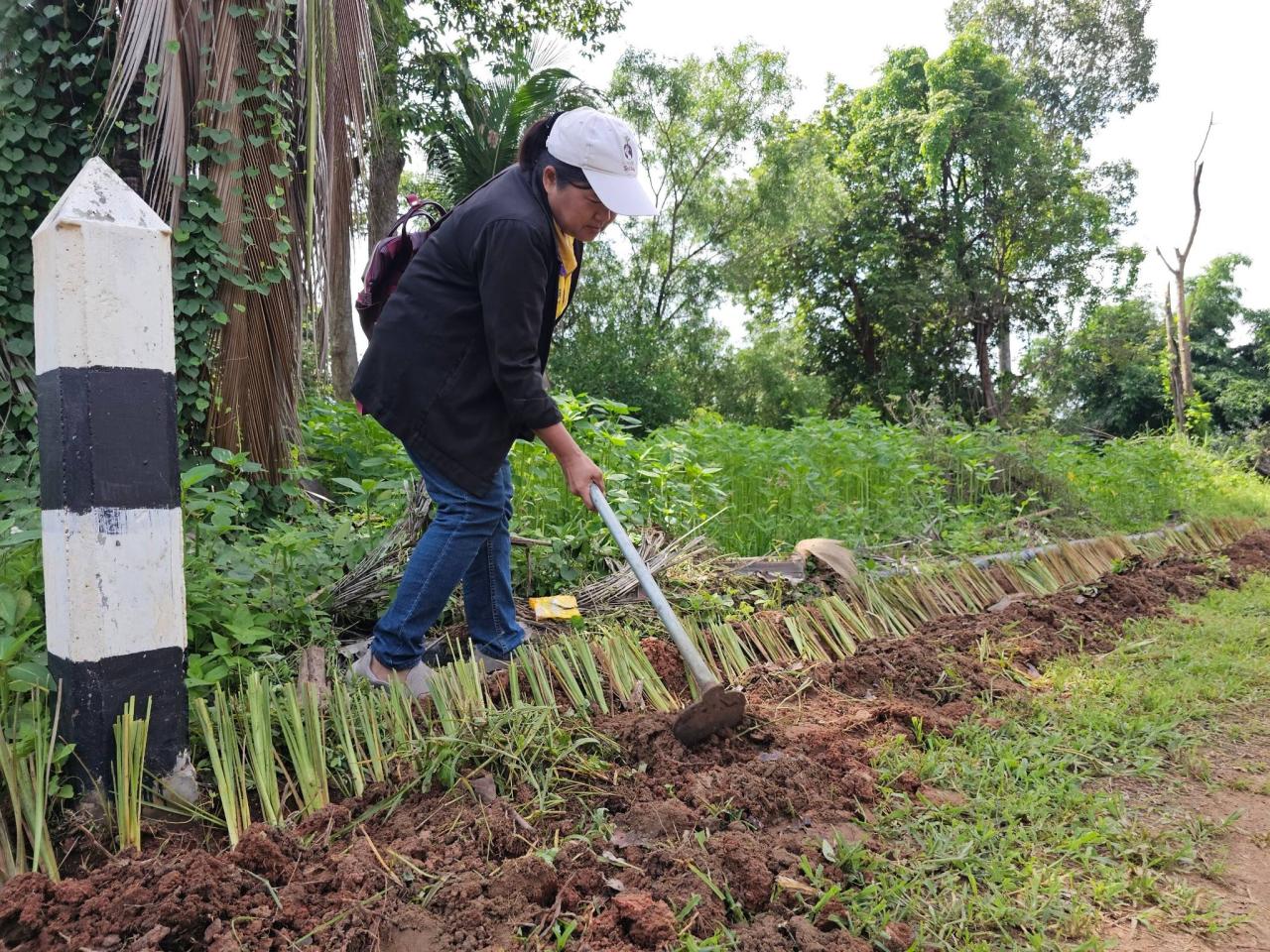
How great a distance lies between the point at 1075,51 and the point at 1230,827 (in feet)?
82.7

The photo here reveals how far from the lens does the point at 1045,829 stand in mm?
1922

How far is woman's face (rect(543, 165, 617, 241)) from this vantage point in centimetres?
Answer: 243

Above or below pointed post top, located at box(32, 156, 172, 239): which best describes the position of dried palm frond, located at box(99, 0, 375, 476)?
above

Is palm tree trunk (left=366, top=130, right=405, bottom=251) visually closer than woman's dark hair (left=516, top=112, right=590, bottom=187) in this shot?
No

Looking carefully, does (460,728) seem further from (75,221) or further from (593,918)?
(75,221)

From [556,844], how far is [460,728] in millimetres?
450

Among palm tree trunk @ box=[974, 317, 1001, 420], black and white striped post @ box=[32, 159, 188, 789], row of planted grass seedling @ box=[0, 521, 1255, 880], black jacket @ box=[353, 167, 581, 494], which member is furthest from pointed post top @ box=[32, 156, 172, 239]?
palm tree trunk @ box=[974, 317, 1001, 420]

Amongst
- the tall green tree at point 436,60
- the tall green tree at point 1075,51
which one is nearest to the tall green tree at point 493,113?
the tall green tree at point 436,60

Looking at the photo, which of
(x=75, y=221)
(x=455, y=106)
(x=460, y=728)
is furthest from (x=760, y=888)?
(x=455, y=106)

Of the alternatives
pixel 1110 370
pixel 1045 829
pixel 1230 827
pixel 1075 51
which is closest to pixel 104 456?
pixel 1045 829

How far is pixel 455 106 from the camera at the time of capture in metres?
11.4

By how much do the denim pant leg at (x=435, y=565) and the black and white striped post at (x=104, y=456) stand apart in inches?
30.3

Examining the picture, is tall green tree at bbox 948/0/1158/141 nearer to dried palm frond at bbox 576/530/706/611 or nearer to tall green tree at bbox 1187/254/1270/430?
tall green tree at bbox 1187/254/1270/430

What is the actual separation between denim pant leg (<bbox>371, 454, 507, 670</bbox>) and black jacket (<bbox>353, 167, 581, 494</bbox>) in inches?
2.7
